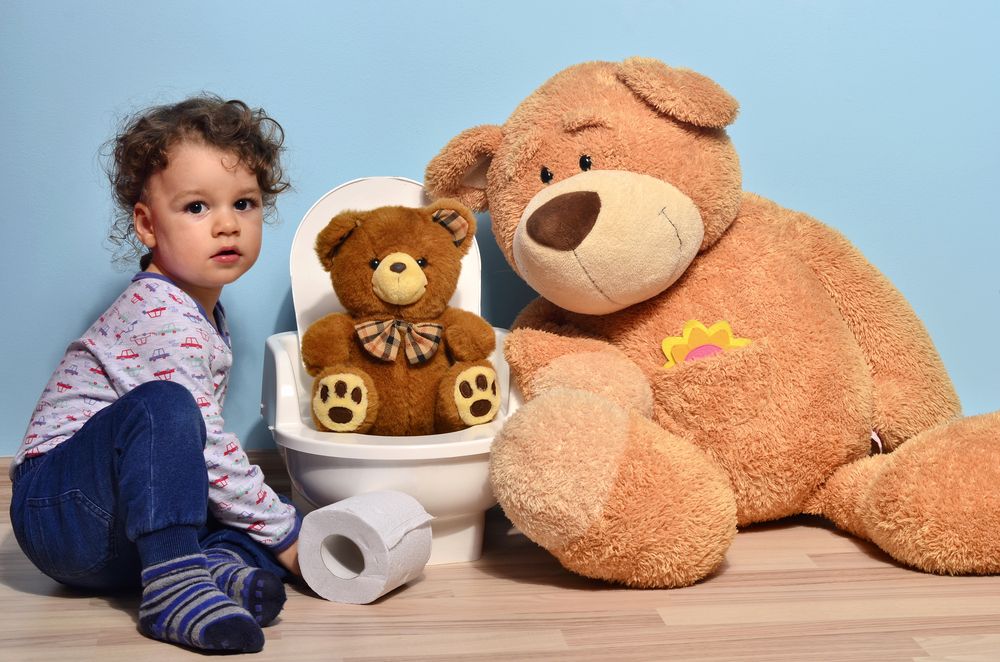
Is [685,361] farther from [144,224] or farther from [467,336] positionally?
[144,224]

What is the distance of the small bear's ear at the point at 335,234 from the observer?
1.55 m

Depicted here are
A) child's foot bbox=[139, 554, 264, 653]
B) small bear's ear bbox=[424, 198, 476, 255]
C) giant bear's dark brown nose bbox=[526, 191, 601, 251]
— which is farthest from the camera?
small bear's ear bbox=[424, 198, 476, 255]

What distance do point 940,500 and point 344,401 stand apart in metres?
0.81

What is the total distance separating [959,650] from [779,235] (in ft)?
2.25

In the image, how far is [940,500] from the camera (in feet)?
4.70

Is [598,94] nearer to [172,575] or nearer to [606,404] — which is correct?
[606,404]

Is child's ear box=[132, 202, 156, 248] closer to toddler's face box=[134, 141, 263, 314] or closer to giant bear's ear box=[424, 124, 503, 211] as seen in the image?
toddler's face box=[134, 141, 263, 314]

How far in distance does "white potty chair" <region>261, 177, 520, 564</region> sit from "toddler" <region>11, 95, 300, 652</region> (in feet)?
0.29

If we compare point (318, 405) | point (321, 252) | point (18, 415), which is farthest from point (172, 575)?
point (18, 415)

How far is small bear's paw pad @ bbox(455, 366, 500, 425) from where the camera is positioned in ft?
5.02

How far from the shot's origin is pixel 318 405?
1.50 meters

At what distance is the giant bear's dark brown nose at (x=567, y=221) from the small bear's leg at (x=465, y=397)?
21cm

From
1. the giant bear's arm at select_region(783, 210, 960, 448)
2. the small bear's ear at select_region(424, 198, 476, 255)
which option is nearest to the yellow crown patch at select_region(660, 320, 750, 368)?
the giant bear's arm at select_region(783, 210, 960, 448)

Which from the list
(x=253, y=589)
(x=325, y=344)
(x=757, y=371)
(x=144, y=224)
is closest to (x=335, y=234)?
(x=325, y=344)
